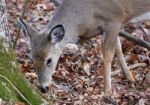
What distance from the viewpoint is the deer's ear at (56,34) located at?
688 centimetres

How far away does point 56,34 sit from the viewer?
279 inches

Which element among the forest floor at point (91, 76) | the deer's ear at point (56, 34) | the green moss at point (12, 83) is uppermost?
the deer's ear at point (56, 34)

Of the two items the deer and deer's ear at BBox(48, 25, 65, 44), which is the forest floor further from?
deer's ear at BBox(48, 25, 65, 44)

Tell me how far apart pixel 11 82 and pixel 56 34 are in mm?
2184

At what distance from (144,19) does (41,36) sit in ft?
6.68

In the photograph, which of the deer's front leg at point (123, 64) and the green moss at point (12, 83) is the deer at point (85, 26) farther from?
the green moss at point (12, 83)

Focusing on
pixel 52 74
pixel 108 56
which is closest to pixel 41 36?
pixel 52 74

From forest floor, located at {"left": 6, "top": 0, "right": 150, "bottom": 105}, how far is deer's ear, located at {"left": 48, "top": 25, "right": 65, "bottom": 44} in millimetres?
438

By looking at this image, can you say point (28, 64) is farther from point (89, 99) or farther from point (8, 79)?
point (8, 79)

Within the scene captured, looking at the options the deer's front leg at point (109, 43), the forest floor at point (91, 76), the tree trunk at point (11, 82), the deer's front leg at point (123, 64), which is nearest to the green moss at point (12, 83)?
the tree trunk at point (11, 82)

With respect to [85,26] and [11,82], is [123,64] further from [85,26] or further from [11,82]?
[11,82]

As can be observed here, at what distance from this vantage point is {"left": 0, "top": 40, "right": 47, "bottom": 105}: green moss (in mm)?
4777

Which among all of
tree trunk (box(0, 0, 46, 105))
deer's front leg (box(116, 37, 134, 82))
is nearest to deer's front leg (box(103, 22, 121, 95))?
deer's front leg (box(116, 37, 134, 82))

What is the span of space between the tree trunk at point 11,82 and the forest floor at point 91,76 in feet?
4.48
